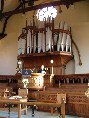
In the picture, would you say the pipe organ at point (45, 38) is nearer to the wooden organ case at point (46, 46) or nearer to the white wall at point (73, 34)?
the wooden organ case at point (46, 46)

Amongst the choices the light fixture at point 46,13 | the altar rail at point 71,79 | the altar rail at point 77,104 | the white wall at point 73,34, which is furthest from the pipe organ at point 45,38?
the altar rail at point 77,104

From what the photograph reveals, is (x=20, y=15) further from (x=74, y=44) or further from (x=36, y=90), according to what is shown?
(x=36, y=90)

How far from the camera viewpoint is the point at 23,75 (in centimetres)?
1157

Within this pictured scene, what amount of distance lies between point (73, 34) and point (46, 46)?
176cm

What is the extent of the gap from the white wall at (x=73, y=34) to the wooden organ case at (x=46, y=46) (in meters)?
0.58

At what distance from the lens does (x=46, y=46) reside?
1320cm

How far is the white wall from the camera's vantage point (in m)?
13.5

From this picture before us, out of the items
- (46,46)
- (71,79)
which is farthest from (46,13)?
(71,79)

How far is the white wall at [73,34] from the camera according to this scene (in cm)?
1347

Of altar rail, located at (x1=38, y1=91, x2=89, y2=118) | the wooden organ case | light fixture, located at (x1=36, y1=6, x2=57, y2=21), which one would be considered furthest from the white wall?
altar rail, located at (x1=38, y1=91, x2=89, y2=118)

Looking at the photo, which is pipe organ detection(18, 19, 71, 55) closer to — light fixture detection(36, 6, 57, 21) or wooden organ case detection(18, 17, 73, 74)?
wooden organ case detection(18, 17, 73, 74)

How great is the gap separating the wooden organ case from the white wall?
0.58m

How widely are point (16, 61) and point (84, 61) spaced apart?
14.8ft

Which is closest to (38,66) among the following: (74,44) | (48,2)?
(74,44)
